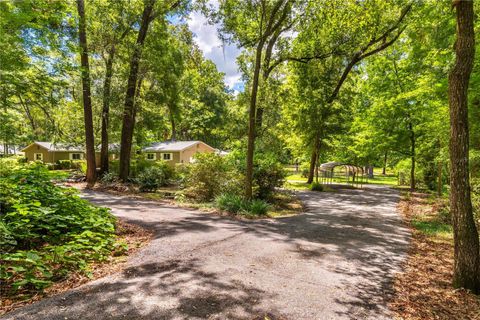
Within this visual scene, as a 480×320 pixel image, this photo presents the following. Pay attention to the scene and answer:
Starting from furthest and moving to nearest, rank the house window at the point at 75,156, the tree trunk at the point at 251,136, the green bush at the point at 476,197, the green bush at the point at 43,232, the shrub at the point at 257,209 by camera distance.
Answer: the house window at the point at 75,156 → the tree trunk at the point at 251,136 → the shrub at the point at 257,209 → the green bush at the point at 476,197 → the green bush at the point at 43,232

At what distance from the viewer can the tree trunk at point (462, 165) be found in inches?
158

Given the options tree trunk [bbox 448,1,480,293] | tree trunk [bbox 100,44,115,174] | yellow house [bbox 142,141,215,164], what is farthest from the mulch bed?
yellow house [bbox 142,141,215,164]

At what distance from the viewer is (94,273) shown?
4043mm

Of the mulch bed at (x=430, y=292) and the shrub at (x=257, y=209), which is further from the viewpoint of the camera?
the shrub at (x=257, y=209)

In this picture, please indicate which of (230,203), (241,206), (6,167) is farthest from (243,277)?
(6,167)

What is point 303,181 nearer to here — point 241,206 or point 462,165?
point 241,206

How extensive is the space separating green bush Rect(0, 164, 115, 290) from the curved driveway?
2.11 ft

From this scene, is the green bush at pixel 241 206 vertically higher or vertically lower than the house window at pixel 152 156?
lower

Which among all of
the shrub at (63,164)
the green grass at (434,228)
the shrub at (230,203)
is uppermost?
the shrub at (63,164)

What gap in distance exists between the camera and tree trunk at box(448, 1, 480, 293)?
4012mm

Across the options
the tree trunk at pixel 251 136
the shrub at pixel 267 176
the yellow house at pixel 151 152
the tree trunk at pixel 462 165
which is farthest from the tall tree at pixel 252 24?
the yellow house at pixel 151 152

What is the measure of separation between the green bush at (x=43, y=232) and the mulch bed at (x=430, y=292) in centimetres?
471

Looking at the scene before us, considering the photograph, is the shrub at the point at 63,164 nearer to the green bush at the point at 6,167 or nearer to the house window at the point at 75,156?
the house window at the point at 75,156

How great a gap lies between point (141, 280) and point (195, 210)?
6.26 metres
